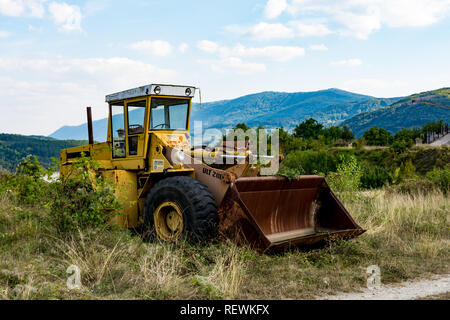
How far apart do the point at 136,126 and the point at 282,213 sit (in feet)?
11.9

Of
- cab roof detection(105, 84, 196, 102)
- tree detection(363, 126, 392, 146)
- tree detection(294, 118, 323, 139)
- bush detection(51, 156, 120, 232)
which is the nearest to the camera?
bush detection(51, 156, 120, 232)

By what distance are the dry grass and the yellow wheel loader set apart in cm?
38

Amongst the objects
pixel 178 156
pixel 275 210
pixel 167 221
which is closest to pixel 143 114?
pixel 178 156

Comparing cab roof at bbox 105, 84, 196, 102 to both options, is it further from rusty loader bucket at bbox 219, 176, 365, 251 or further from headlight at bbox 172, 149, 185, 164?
rusty loader bucket at bbox 219, 176, 365, 251

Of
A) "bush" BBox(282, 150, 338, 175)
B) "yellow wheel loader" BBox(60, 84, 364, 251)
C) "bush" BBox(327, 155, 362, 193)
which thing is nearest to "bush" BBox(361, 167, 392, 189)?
"bush" BBox(282, 150, 338, 175)

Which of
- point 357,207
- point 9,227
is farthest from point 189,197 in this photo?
point 357,207

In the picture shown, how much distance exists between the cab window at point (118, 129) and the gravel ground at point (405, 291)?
592 cm

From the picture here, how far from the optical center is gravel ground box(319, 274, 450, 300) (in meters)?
6.13

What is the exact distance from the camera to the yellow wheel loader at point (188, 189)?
7.73 meters

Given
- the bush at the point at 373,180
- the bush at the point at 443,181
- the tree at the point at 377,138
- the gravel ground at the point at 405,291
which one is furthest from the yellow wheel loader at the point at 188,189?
the tree at the point at 377,138

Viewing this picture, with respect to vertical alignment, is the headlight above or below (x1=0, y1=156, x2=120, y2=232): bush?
above

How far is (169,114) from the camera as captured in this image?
10047 millimetres

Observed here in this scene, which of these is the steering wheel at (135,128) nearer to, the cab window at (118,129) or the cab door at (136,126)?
the cab door at (136,126)

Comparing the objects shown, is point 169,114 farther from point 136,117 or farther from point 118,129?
point 118,129
